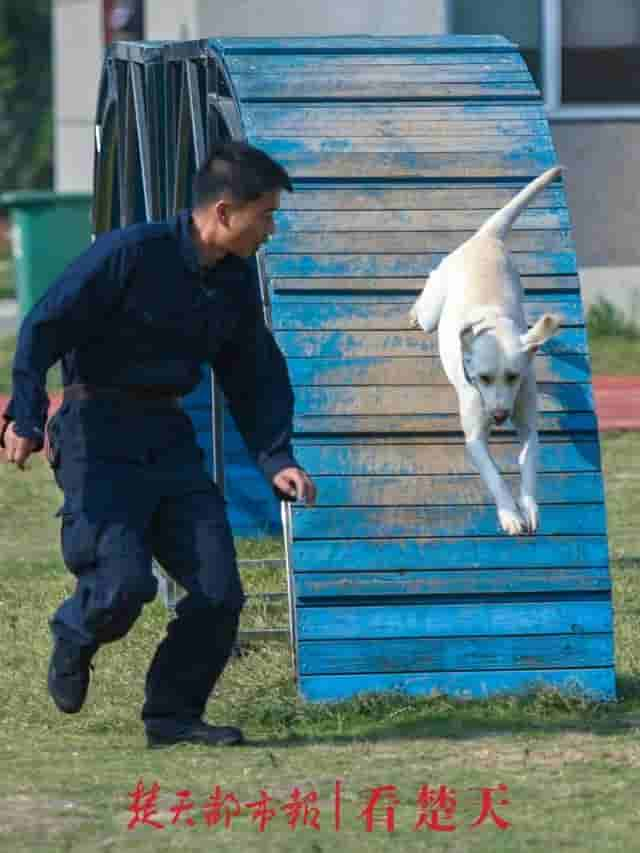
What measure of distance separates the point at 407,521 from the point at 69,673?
1247mm

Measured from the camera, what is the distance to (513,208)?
6.68 metres

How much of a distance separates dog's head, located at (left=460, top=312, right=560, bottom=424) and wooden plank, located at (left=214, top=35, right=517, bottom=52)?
1.89m

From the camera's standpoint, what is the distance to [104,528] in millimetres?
5516

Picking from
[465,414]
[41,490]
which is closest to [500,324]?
[465,414]

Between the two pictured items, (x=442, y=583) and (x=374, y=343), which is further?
(x=374, y=343)

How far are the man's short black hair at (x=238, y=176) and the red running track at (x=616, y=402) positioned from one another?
7.08m

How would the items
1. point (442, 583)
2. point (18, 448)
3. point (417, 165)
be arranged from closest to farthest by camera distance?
point (18, 448)
point (442, 583)
point (417, 165)

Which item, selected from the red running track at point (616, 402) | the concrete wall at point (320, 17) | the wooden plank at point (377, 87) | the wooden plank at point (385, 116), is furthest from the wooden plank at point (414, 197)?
the concrete wall at point (320, 17)

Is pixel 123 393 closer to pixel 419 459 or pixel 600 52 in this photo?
pixel 419 459

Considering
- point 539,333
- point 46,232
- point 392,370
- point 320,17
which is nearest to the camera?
point 539,333

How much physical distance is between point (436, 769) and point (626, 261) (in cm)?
1153

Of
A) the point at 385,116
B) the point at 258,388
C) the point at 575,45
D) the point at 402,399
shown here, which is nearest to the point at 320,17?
the point at 575,45

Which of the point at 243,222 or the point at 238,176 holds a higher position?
the point at 238,176

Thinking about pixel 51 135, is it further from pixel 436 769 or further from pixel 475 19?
pixel 436 769
